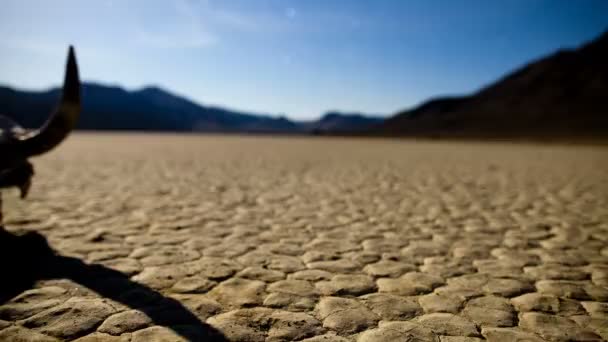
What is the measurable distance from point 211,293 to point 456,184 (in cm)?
545

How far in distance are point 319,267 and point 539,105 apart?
56.7m

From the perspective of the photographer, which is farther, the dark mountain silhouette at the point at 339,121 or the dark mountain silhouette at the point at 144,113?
the dark mountain silhouette at the point at 339,121

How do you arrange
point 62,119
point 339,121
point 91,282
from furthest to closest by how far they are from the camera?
point 339,121, point 62,119, point 91,282

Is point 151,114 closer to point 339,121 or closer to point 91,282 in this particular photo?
point 339,121

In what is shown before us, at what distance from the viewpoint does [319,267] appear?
91.9 inches

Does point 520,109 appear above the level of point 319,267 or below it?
above

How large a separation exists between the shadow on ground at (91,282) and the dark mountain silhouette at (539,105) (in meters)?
39.8

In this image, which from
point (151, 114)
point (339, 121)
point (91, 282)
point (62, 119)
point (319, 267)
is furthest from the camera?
point (339, 121)

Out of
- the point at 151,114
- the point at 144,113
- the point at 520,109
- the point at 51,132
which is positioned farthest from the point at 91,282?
the point at 151,114

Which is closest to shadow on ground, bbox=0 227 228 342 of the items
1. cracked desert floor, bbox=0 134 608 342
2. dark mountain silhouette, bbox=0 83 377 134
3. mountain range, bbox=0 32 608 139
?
cracked desert floor, bbox=0 134 608 342

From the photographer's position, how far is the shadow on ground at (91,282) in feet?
5.20

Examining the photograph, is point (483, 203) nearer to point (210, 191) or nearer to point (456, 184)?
point (456, 184)

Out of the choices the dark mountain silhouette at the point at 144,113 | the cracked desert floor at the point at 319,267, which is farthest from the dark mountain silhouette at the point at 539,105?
the dark mountain silhouette at the point at 144,113

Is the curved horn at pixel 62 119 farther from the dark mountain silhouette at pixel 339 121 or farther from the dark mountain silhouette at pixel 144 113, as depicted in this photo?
the dark mountain silhouette at pixel 339 121
